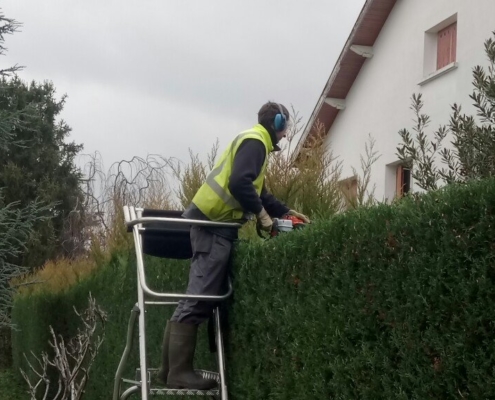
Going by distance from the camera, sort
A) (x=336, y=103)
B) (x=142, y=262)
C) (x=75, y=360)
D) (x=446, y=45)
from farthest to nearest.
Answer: (x=336, y=103) → (x=446, y=45) → (x=75, y=360) → (x=142, y=262)

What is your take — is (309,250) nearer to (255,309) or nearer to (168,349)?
(255,309)

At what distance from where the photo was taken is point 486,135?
15.6ft

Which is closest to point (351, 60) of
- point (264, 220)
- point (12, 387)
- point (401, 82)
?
point (401, 82)

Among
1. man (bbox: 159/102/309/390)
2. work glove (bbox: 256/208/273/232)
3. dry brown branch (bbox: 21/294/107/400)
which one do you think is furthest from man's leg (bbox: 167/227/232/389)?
dry brown branch (bbox: 21/294/107/400)

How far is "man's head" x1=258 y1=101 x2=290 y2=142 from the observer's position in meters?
5.61

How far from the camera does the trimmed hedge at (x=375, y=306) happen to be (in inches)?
127

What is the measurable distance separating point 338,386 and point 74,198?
25.6m

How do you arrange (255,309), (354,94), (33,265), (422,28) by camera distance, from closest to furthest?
1. (255,309)
2. (422,28)
3. (354,94)
4. (33,265)

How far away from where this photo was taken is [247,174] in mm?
5320

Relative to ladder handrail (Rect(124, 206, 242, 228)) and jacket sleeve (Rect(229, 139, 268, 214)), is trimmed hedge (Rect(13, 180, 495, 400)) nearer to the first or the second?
ladder handrail (Rect(124, 206, 242, 228))

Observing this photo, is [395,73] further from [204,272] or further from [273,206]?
[204,272]

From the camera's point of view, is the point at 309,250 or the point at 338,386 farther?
the point at 309,250

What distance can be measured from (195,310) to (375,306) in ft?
6.10

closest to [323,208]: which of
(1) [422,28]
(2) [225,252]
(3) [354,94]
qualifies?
(2) [225,252]
